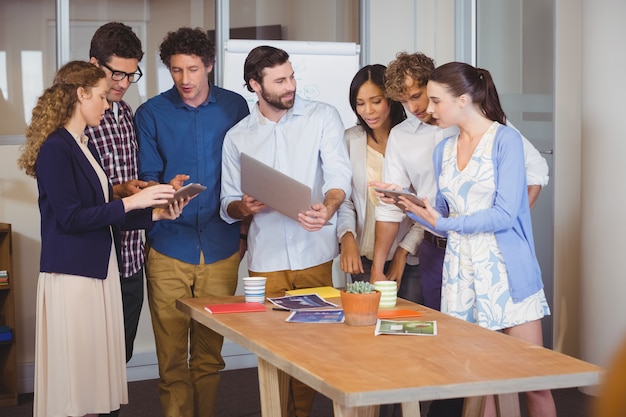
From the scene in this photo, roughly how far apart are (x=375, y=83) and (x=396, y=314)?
1214mm

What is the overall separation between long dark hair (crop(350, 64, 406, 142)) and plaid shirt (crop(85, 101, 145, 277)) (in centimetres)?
96

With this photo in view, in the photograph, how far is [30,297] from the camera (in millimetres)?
5082

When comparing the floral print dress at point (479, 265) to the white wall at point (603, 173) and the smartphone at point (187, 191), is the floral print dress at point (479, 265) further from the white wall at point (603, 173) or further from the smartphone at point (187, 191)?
the white wall at point (603, 173)

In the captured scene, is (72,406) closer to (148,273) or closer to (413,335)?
(148,273)

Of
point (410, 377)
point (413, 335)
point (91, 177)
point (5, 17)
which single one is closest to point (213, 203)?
point (91, 177)

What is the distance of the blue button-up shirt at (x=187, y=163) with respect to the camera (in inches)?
139

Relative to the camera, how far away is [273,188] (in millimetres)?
3174

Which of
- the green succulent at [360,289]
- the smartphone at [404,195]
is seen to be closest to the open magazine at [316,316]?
the green succulent at [360,289]

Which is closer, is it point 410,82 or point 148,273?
point 410,82

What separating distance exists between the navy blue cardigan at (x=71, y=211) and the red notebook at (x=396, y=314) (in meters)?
0.98

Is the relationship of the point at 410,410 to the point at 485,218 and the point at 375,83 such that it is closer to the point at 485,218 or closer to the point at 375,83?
the point at 485,218

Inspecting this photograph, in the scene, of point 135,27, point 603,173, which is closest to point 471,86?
point 603,173

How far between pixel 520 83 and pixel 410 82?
233 centimetres

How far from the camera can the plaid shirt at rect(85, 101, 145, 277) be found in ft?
11.2
